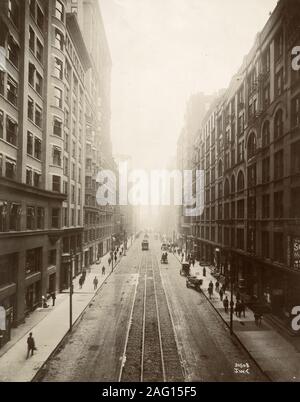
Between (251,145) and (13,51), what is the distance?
25572mm

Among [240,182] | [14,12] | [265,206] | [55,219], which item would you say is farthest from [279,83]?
[55,219]

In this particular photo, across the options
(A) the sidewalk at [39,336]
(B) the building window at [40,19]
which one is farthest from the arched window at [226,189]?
(B) the building window at [40,19]

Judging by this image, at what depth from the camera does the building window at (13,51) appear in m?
28.5

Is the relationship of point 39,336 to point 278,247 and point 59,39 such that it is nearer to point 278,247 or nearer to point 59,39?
point 278,247

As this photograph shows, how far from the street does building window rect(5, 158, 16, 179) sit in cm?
1276

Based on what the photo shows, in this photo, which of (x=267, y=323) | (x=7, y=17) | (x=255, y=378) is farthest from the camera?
(x=267, y=323)

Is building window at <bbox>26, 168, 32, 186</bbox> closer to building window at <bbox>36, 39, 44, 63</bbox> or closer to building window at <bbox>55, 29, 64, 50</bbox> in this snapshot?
building window at <bbox>36, 39, 44, 63</bbox>

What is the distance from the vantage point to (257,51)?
38406 mm

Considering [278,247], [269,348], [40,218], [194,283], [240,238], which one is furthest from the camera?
[194,283]

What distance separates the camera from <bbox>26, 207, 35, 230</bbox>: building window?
32344 millimetres

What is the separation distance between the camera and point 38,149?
3725cm
